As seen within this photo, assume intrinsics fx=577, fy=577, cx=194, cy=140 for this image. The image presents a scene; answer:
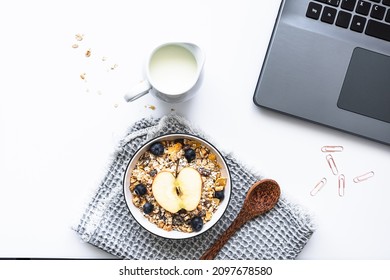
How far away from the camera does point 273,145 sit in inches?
37.3

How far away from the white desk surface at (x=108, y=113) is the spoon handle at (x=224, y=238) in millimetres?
90

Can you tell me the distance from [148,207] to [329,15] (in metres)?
0.41

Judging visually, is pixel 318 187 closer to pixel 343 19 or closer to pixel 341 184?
pixel 341 184

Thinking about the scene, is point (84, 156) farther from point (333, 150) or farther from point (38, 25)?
point (333, 150)

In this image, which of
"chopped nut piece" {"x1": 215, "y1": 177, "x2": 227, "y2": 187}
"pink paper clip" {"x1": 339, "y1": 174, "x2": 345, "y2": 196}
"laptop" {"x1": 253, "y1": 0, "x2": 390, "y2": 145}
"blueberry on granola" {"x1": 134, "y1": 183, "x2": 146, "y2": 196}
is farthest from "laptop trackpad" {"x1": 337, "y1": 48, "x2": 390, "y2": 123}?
"blueberry on granola" {"x1": 134, "y1": 183, "x2": 146, "y2": 196}

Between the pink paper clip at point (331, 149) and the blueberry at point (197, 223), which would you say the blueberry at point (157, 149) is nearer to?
the blueberry at point (197, 223)

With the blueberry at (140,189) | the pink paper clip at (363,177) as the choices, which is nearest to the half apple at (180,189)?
the blueberry at (140,189)

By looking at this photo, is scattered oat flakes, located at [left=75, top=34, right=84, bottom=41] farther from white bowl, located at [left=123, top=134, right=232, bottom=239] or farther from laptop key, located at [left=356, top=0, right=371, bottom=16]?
laptop key, located at [left=356, top=0, right=371, bottom=16]

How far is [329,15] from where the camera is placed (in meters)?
0.90

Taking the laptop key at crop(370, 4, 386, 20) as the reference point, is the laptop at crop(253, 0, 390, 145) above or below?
below

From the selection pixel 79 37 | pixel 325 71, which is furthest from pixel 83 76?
pixel 325 71

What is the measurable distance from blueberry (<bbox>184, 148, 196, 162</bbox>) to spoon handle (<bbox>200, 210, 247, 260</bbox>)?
122mm

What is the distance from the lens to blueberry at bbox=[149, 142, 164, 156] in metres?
0.91
